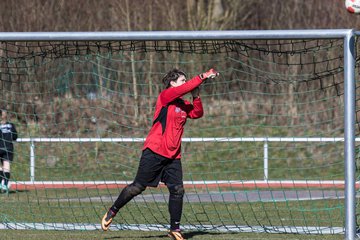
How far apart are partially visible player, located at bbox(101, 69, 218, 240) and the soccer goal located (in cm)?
67

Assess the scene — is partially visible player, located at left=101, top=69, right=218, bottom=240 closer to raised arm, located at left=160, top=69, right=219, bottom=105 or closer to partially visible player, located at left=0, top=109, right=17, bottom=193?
raised arm, located at left=160, top=69, right=219, bottom=105

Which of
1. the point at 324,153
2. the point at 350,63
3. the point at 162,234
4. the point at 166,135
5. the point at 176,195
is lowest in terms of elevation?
the point at 324,153

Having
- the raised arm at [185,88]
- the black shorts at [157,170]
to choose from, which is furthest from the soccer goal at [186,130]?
the black shorts at [157,170]

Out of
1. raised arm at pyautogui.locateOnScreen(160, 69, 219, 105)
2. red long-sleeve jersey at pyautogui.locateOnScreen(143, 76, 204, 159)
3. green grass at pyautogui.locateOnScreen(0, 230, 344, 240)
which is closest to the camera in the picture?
raised arm at pyautogui.locateOnScreen(160, 69, 219, 105)

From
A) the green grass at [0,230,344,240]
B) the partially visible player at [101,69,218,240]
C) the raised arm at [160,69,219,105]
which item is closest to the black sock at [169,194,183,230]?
the partially visible player at [101,69,218,240]

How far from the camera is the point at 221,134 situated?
2091 cm

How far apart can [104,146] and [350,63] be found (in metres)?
11.0

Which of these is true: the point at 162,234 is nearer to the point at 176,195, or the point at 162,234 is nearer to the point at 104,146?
the point at 176,195

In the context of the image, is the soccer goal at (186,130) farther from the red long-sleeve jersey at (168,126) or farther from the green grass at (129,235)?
the red long-sleeve jersey at (168,126)

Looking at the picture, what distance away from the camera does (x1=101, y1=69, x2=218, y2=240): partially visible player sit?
32.2 feet

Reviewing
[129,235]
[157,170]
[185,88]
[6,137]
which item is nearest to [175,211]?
[157,170]

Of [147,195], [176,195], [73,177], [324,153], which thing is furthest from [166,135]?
[324,153]

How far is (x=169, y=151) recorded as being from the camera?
9820 millimetres

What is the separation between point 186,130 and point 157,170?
8.94m
